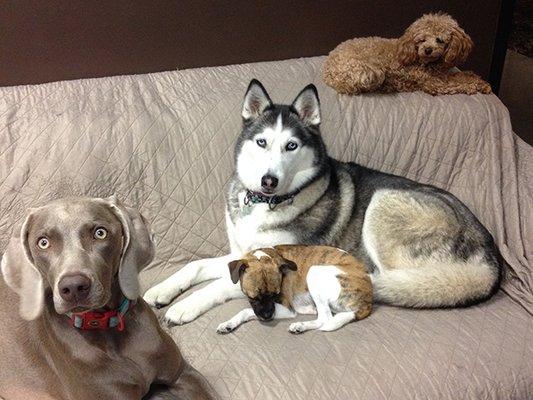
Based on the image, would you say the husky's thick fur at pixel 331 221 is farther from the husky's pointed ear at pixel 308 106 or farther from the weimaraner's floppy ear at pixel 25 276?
the weimaraner's floppy ear at pixel 25 276

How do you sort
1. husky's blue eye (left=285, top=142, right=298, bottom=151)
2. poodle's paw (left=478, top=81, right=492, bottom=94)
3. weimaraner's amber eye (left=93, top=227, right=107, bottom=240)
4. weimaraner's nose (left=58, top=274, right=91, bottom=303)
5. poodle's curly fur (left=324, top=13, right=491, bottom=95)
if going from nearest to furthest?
1. weimaraner's nose (left=58, top=274, right=91, bottom=303)
2. weimaraner's amber eye (left=93, top=227, right=107, bottom=240)
3. husky's blue eye (left=285, top=142, right=298, bottom=151)
4. poodle's curly fur (left=324, top=13, right=491, bottom=95)
5. poodle's paw (left=478, top=81, right=492, bottom=94)

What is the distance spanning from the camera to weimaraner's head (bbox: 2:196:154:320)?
121 cm

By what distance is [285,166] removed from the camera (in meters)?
2.04

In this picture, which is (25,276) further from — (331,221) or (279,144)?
(331,221)

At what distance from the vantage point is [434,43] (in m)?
2.43

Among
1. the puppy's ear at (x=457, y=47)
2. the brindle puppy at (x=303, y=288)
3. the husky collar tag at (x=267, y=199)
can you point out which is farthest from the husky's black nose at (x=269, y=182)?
the puppy's ear at (x=457, y=47)

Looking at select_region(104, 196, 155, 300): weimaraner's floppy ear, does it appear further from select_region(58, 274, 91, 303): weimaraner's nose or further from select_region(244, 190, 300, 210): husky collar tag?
select_region(244, 190, 300, 210): husky collar tag

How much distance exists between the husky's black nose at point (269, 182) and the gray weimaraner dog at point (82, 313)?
68cm

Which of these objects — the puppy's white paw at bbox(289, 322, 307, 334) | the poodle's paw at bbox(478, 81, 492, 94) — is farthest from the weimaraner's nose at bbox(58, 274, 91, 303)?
the poodle's paw at bbox(478, 81, 492, 94)

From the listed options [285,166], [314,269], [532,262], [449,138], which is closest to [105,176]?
[285,166]

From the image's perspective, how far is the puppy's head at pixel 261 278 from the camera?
1.87 metres

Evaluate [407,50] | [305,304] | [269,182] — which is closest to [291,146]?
[269,182]

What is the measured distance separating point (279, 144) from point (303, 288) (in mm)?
543

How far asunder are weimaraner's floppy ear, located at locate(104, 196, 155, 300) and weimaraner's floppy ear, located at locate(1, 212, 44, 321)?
19 centimetres
